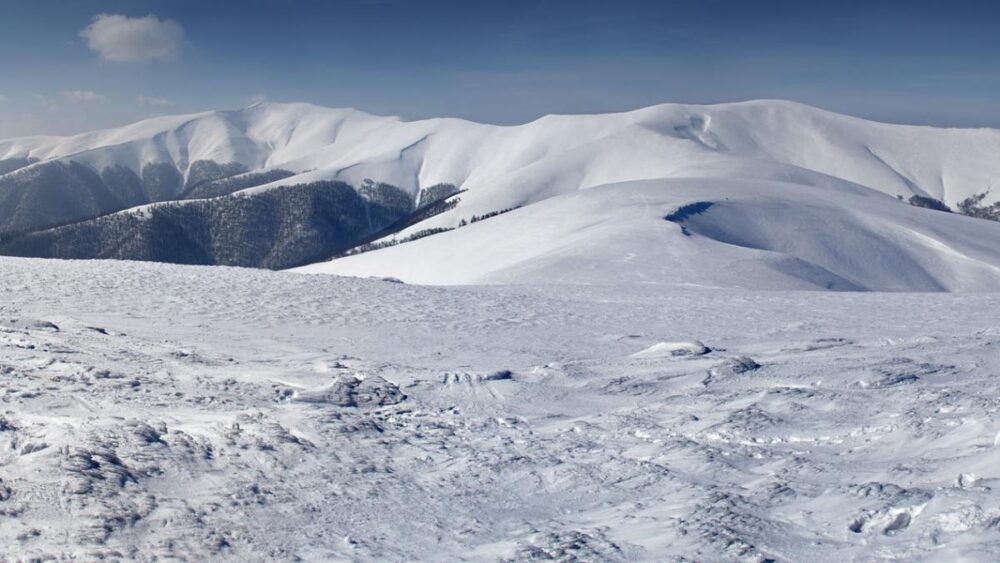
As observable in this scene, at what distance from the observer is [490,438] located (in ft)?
31.9

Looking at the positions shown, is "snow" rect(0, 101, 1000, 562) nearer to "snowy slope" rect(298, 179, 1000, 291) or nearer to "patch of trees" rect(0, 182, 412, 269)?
"snowy slope" rect(298, 179, 1000, 291)

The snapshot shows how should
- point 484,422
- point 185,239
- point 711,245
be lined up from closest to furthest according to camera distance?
point 484,422 → point 711,245 → point 185,239

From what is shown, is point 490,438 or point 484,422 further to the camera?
point 484,422

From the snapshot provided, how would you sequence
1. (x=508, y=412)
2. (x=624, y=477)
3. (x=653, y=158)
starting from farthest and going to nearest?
1. (x=653, y=158)
2. (x=508, y=412)
3. (x=624, y=477)

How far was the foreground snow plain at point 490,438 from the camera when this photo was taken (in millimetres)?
6996

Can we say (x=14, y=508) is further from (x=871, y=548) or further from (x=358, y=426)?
(x=871, y=548)

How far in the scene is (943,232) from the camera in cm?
5512

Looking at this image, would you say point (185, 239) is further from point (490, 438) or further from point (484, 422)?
point (490, 438)

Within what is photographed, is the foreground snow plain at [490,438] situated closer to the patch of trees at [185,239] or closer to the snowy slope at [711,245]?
the snowy slope at [711,245]

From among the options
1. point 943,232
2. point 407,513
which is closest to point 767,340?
point 407,513

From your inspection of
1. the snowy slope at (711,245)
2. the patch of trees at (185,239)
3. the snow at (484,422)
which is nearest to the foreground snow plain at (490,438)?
the snow at (484,422)

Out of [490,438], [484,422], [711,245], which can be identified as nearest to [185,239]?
[711,245]

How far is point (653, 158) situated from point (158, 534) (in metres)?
185

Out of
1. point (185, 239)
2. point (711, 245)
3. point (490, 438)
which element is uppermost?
point (185, 239)
